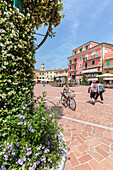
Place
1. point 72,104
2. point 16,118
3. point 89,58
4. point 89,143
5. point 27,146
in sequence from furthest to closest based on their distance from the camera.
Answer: point 89,58, point 72,104, point 89,143, point 16,118, point 27,146

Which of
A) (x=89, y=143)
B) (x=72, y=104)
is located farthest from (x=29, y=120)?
(x=72, y=104)

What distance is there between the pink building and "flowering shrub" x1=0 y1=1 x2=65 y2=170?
2861cm

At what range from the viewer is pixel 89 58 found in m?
32.0

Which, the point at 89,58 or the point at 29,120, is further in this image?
the point at 89,58

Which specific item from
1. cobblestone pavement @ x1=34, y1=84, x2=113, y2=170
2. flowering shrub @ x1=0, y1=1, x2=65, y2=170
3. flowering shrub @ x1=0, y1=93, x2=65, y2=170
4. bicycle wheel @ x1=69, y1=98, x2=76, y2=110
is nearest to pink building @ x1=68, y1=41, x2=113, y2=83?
bicycle wheel @ x1=69, y1=98, x2=76, y2=110

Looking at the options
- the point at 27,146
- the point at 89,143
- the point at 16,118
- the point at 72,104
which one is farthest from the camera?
the point at 72,104

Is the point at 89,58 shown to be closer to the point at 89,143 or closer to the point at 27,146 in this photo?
the point at 89,143

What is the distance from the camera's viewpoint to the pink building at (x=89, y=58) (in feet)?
92.5

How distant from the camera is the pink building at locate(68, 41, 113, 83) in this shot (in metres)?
28.2

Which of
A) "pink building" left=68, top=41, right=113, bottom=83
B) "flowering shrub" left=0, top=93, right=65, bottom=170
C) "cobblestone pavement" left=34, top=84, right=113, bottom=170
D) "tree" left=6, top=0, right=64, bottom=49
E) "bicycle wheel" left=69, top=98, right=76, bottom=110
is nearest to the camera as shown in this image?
"flowering shrub" left=0, top=93, right=65, bottom=170

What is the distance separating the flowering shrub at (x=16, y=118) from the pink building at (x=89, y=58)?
28612 mm

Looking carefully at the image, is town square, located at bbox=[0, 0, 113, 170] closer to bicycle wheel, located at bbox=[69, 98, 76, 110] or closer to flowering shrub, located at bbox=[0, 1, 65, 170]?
flowering shrub, located at bbox=[0, 1, 65, 170]

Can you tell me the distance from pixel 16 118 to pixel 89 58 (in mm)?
35415

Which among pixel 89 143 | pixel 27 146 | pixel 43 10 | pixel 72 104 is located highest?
pixel 43 10
